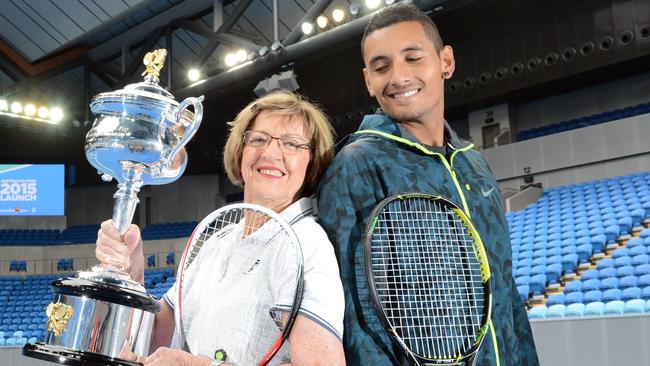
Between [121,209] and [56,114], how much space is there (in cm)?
1487

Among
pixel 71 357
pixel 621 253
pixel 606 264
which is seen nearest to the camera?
pixel 71 357

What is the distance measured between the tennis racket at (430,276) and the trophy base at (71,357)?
515mm

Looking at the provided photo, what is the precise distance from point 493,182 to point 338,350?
683mm

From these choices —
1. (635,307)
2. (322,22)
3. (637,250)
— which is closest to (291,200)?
(635,307)

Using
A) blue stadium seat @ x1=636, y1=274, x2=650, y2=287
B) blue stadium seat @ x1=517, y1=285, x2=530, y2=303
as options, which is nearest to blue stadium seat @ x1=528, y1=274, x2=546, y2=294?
blue stadium seat @ x1=517, y1=285, x2=530, y2=303

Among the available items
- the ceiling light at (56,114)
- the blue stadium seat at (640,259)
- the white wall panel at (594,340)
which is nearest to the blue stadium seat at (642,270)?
the blue stadium seat at (640,259)

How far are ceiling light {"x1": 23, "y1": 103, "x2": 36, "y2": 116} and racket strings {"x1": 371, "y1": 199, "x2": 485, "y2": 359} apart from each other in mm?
15104

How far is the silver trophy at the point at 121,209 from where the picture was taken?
1.30 metres

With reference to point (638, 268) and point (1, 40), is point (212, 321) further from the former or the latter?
point (1, 40)

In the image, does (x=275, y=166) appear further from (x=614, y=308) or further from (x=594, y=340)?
(x=614, y=308)

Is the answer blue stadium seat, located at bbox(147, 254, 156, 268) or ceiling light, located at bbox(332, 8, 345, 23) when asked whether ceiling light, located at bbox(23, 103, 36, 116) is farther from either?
ceiling light, located at bbox(332, 8, 345, 23)

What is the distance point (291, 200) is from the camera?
56.3 inches

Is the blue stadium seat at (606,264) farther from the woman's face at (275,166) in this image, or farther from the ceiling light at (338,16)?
the woman's face at (275,166)

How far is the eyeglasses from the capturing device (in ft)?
4.55
